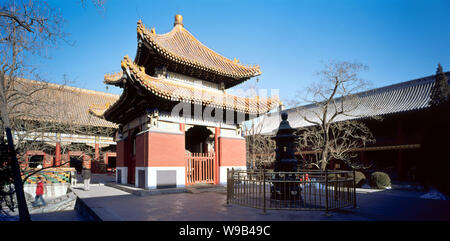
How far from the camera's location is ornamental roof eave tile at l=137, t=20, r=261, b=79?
1188 cm

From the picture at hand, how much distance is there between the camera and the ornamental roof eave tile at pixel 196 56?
11883mm

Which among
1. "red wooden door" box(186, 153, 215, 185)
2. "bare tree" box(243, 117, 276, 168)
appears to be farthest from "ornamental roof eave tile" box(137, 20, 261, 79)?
"bare tree" box(243, 117, 276, 168)

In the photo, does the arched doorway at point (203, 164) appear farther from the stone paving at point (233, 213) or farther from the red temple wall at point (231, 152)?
the stone paving at point (233, 213)

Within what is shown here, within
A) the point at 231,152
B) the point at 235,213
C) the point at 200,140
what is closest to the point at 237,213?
the point at 235,213

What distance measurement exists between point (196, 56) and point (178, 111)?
364cm

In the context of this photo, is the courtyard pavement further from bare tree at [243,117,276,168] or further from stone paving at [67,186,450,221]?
bare tree at [243,117,276,168]

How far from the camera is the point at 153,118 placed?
10.6m

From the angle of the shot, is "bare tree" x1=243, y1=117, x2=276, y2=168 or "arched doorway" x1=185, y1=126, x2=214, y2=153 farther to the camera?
"bare tree" x1=243, y1=117, x2=276, y2=168

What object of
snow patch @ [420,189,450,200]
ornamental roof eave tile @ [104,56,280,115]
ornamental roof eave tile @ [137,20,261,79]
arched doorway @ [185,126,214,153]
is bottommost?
snow patch @ [420,189,450,200]

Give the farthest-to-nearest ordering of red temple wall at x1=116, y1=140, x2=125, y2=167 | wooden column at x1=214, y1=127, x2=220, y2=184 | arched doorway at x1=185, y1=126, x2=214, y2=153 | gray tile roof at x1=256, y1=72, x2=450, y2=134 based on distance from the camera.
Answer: gray tile roof at x1=256, y1=72, x2=450, y2=134 < red temple wall at x1=116, y1=140, x2=125, y2=167 < arched doorway at x1=185, y1=126, x2=214, y2=153 < wooden column at x1=214, y1=127, x2=220, y2=184

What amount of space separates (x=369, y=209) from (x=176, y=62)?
362 inches

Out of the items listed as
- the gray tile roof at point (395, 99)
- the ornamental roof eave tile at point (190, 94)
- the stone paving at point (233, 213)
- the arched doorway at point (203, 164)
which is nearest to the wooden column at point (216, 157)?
the arched doorway at point (203, 164)

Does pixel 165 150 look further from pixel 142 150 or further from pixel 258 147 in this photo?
pixel 258 147
